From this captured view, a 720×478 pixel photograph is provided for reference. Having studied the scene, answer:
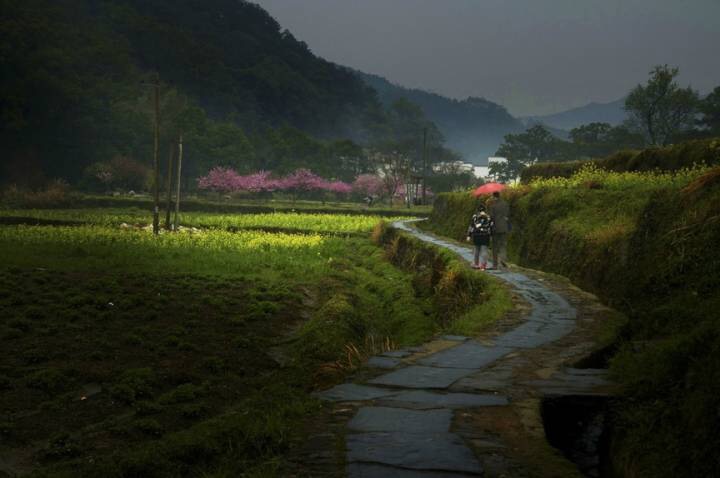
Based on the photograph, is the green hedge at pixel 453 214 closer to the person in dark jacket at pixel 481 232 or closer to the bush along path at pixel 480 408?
the person in dark jacket at pixel 481 232

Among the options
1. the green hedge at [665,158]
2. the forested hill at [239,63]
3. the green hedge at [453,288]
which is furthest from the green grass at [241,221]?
the forested hill at [239,63]

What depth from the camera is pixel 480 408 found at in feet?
18.5

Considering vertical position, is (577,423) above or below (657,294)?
below

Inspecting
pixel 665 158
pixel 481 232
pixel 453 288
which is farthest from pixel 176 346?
pixel 665 158

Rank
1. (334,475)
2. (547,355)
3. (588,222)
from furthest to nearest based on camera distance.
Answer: (588,222) < (547,355) < (334,475)

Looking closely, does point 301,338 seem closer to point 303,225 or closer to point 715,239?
point 715,239

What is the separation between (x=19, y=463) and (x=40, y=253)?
1721 centimetres

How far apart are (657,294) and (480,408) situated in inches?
152

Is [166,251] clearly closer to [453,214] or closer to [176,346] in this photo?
[453,214]

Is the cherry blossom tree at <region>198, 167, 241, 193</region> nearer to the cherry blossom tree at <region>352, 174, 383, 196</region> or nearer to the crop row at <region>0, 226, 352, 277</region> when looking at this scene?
the cherry blossom tree at <region>352, 174, 383, 196</region>

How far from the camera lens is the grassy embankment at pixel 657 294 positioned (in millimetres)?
4699

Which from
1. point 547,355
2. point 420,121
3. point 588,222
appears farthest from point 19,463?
point 420,121

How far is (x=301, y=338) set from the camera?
13891 mm

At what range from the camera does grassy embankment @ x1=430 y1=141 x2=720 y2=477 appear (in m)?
4.70
